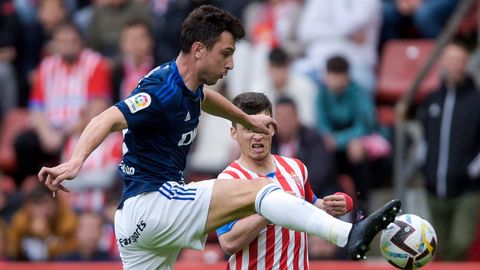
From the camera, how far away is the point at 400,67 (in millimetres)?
13484

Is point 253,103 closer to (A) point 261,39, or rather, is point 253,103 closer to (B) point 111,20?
(A) point 261,39

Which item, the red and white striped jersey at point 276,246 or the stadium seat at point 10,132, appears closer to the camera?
the red and white striped jersey at point 276,246

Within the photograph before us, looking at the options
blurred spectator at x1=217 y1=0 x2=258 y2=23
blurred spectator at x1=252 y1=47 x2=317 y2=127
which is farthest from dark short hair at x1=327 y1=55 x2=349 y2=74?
blurred spectator at x1=217 y1=0 x2=258 y2=23

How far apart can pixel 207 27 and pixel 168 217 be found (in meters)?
1.09

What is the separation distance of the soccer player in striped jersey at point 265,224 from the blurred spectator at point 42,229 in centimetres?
516

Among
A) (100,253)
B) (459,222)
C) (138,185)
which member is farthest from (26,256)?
(138,185)

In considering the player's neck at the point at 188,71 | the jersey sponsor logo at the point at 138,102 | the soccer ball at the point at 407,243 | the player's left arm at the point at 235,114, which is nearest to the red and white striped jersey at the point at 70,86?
the player's left arm at the point at 235,114

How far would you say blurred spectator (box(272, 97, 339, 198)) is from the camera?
38.6 feet

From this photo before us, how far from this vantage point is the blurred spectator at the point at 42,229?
12617 mm

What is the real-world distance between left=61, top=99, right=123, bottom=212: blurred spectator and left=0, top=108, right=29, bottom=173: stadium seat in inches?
41.3

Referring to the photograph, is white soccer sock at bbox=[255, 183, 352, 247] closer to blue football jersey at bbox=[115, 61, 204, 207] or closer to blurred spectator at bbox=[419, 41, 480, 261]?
blue football jersey at bbox=[115, 61, 204, 207]

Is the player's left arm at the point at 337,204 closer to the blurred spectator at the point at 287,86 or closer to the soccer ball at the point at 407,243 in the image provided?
the soccer ball at the point at 407,243

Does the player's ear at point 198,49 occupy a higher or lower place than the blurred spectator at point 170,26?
lower

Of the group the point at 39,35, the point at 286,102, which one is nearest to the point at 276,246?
the point at 286,102
